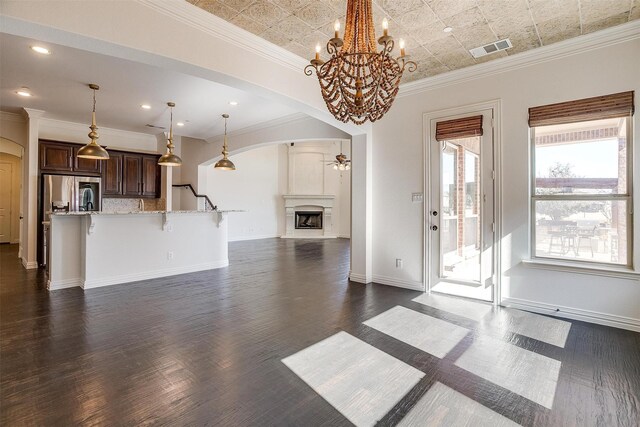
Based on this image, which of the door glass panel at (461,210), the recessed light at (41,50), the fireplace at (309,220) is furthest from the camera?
the fireplace at (309,220)

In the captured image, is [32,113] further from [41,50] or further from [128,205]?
[41,50]

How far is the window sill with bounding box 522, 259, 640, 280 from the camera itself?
123 inches

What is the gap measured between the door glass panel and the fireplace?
7856mm

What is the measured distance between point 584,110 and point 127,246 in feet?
20.8

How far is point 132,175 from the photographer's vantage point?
7.60 meters

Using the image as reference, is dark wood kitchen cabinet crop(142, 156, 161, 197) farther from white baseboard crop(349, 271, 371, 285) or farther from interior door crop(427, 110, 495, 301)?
interior door crop(427, 110, 495, 301)

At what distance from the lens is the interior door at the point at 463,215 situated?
156 inches

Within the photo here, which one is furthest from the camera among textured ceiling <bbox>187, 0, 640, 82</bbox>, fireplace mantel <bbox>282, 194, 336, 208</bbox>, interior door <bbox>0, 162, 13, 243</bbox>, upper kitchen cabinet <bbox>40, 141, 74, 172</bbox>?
fireplace mantel <bbox>282, 194, 336, 208</bbox>

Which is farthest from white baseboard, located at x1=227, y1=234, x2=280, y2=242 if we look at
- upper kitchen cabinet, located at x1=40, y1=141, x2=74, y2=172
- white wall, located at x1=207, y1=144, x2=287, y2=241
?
upper kitchen cabinet, located at x1=40, y1=141, x2=74, y2=172

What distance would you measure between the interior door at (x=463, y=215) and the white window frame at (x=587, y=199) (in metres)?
0.42

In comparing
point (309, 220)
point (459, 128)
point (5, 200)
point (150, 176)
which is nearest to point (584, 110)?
point (459, 128)

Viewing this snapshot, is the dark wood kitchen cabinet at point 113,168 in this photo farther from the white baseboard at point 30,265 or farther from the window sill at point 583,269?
the window sill at point 583,269

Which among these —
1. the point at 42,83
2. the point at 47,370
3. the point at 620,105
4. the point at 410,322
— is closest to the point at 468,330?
the point at 410,322

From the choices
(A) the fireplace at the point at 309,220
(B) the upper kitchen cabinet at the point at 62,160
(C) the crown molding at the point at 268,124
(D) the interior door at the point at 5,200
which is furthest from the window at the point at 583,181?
(D) the interior door at the point at 5,200
